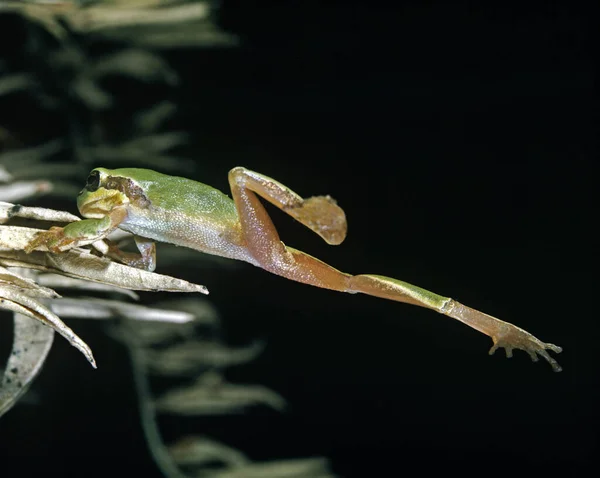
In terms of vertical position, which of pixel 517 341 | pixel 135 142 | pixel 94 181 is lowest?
pixel 517 341

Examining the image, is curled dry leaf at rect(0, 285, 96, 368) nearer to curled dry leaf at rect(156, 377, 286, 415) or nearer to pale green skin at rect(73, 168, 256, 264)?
pale green skin at rect(73, 168, 256, 264)

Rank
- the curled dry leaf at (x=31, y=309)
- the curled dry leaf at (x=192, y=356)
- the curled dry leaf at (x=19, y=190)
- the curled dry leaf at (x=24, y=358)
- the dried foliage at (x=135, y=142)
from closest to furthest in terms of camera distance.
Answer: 1. the curled dry leaf at (x=31, y=309)
2. the curled dry leaf at (x=24, y=358)
3. the curled dry leaf at (x=19, y=190)
4. the dried foliage at (x=135, y=142)
5. the curled dry leaf at (x=192, y=356)

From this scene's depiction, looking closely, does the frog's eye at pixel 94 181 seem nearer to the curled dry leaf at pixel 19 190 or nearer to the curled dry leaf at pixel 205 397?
the curled dry leaf at pixel 19 190

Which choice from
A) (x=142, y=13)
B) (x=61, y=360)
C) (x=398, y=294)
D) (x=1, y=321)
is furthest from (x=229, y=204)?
(x=61, y=360)

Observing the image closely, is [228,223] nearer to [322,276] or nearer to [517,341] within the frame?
[322,276]

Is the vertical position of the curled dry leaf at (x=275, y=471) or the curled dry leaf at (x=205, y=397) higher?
the curled dry leaf at (x=205, y=397)

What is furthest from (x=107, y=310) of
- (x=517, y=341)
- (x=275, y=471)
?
(x=275, y=471)

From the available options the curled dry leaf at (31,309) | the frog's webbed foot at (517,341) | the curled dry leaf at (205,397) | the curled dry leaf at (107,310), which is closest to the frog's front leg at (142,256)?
the curled dry leaf at (107,310)
